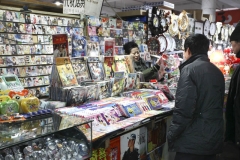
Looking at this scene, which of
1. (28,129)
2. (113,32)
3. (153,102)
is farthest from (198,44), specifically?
(113,32)

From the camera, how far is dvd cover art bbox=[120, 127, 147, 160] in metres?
2.36

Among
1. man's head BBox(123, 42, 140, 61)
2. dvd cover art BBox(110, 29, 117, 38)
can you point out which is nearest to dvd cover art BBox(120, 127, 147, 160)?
man's head BBox(123, 42, 140, 61)

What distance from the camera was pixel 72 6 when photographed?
3084 mm

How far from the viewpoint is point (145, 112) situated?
2.51m

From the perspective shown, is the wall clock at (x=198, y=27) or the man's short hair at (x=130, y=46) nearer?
the man's short hair at (x=130, y=46)

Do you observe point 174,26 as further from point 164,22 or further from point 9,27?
point 9,27

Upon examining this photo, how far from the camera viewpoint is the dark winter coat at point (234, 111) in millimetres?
2273

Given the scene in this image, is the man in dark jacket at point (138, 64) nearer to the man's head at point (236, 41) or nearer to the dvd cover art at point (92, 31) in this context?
the dvd cover art at point (92, 31)

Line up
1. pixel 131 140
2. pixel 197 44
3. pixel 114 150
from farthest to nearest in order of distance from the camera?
1. pixel 131 140
2. pixel 114 150
3. pixel 197 44

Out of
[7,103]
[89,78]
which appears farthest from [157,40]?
[7,103]

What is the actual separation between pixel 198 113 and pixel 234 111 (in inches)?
20.0

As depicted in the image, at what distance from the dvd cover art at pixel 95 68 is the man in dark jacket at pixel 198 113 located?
93cm

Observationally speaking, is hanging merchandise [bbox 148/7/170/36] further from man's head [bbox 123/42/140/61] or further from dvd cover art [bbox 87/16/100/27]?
man's head [bbox 123/42/140/61]

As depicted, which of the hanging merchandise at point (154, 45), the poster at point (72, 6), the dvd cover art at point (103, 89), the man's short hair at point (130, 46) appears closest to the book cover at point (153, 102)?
the dvd cover art at point (103, 89)
